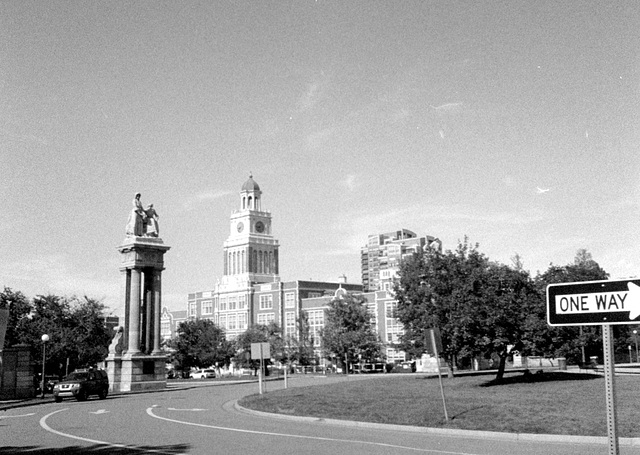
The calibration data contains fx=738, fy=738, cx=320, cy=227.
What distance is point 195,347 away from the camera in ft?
342

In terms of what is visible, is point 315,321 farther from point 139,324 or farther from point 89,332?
point 139,324

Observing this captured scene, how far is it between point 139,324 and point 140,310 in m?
1.20

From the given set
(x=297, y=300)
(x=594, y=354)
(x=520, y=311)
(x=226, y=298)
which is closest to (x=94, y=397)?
(x=520, y=311)

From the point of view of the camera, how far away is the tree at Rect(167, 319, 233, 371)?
104438 millimetres

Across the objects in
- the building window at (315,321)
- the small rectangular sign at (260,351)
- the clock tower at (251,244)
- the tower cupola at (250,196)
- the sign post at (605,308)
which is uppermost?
the tower cupola at (250,196)

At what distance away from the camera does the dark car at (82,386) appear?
116 feet

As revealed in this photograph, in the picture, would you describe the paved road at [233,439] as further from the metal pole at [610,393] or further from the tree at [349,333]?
the tree at [349,333]

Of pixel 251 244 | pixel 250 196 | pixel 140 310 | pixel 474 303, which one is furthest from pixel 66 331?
pixel 250 196

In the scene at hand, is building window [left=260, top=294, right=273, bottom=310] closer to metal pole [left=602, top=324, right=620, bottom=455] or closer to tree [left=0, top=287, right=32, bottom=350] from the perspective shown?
tree [left=0, top=287, right=32, bottom=350]

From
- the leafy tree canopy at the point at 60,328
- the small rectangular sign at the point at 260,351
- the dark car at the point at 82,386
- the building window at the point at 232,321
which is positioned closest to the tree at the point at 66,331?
the leafy tree canopy at the point at 60,328

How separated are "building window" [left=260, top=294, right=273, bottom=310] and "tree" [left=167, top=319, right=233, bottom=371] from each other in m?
36.0

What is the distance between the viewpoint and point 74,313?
69875mm

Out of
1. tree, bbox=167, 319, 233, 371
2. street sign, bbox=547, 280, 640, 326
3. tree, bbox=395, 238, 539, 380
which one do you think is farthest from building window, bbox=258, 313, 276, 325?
street sign, bbox=547, 280, 640, 326

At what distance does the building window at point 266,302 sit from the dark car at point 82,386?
10514cm
